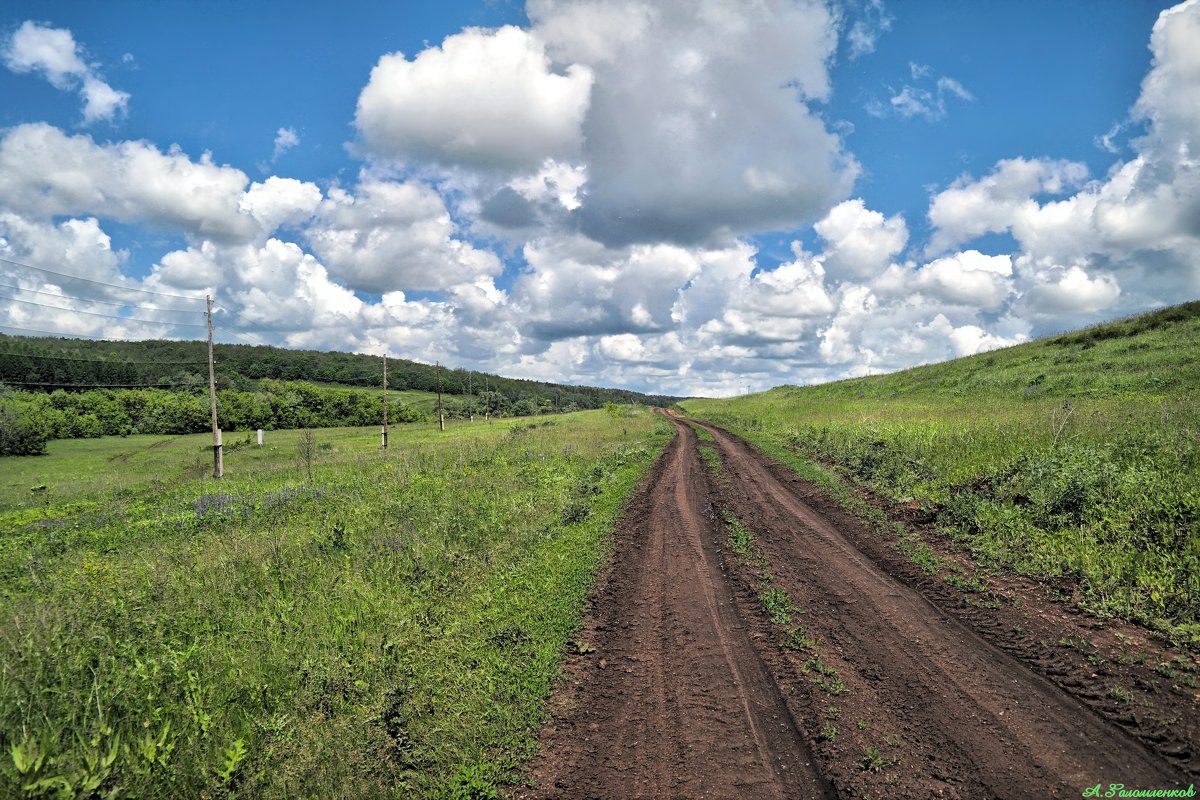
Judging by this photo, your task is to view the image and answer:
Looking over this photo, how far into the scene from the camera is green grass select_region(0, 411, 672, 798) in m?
4.62

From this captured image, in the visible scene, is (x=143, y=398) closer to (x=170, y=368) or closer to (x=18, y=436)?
(x=170, y=368)

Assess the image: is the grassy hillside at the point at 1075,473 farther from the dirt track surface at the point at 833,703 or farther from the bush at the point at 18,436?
the bush at the point at 18,436

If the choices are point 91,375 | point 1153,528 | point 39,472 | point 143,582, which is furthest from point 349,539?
point 91,375

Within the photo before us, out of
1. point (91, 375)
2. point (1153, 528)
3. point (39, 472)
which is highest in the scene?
point (91, 375)

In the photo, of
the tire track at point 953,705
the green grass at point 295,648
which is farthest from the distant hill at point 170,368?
the tire track at point 953,705

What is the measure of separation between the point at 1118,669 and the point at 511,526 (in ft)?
34.1

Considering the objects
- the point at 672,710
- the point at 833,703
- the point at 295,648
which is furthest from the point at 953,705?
the point at 295,648

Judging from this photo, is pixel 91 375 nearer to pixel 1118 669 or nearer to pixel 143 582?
pixel 143 582

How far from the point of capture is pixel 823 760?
14.8ft

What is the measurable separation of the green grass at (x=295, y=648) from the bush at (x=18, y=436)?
174ft

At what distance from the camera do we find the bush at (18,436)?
4941 centimetres

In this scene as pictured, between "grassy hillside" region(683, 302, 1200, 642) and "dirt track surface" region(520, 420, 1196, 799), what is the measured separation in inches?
67.4

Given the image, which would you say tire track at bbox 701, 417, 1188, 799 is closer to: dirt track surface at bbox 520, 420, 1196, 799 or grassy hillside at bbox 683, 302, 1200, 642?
dirt track surface at bbox 520, 420, 1196, 799

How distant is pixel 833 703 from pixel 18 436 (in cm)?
7403
